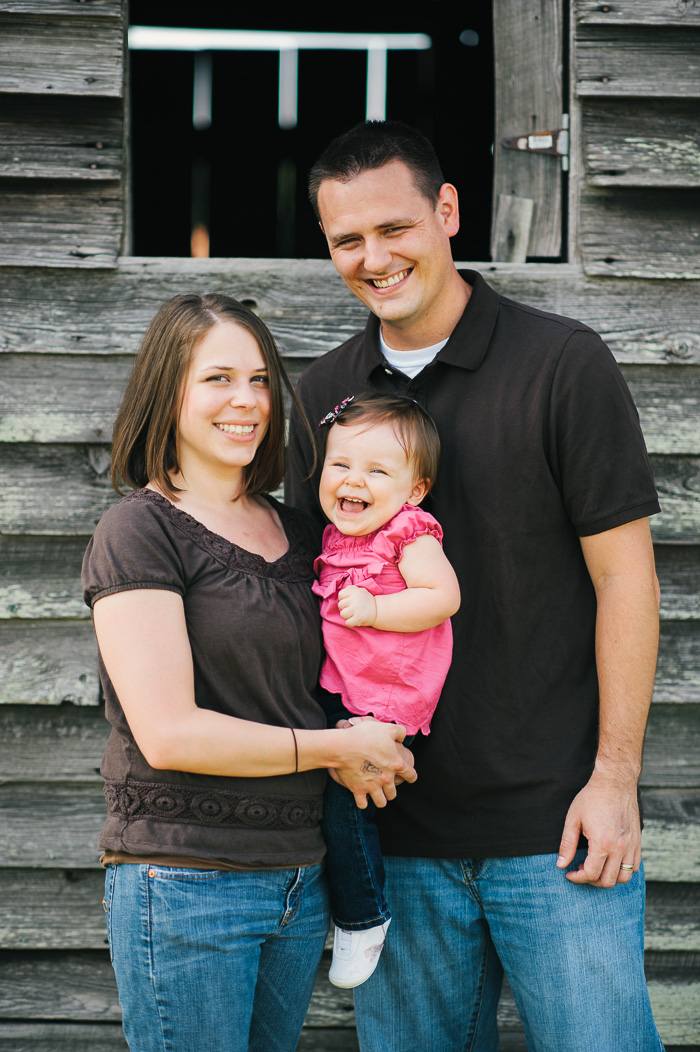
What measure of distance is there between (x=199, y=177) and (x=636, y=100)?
6.26 m

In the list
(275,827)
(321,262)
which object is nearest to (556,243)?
(321,262)

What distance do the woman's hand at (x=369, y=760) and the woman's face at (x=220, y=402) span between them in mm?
506

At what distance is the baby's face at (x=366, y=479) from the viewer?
163cm

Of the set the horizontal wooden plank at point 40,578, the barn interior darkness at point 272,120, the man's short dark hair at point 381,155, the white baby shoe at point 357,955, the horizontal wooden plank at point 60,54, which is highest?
the barn interior darkness at point 272,120

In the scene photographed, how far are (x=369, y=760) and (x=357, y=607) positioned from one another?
259mm

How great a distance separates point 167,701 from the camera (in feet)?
4.45

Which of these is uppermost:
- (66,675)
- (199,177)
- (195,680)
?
(199,177)

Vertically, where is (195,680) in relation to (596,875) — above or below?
above

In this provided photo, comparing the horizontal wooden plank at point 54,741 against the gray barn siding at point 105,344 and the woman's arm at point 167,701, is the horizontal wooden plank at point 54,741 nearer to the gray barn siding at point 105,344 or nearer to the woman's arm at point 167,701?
the gray barn siding at point 105,344

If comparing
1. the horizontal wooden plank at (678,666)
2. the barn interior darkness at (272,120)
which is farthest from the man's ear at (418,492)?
the barn interior darkness at (272,120)

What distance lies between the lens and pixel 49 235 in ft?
7.45

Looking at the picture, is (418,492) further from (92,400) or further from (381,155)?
(92,400)

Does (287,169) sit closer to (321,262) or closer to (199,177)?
(199,177)

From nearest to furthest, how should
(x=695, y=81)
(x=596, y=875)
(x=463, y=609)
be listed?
(x=596, y=875)
(x=463, y=609)
(x=695, y=81)
